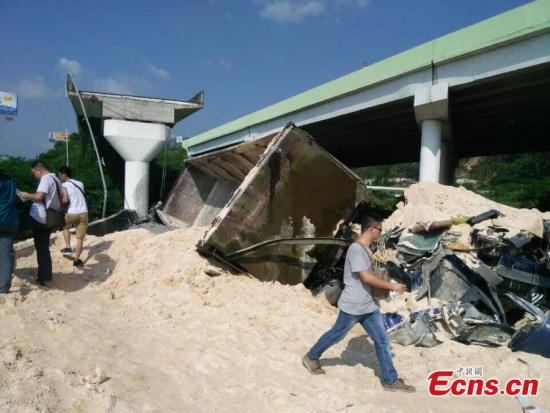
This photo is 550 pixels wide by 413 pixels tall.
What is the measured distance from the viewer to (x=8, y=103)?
12648 mm

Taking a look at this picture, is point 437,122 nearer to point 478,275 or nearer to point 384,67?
point 384,67

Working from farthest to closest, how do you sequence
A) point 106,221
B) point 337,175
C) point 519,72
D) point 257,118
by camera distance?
point 257,118 → point 106,221 → point 519,72 → point 337,175

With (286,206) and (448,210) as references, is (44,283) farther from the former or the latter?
(448,210)

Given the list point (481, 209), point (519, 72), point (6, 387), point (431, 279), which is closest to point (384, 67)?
point (519, 72)

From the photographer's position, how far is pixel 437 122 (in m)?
11.4

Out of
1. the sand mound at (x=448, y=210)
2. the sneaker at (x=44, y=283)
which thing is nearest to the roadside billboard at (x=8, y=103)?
the sneaker at (x=44, y=283)

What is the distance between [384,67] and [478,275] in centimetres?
780

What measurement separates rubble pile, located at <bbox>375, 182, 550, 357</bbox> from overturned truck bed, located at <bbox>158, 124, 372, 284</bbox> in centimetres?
99

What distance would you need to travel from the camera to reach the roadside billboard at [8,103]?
12469 millimetres

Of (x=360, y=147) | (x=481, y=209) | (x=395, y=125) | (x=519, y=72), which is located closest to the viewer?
(x=481, y=209)

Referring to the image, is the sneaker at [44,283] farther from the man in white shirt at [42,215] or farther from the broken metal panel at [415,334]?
the broken metal panel at [415,334]

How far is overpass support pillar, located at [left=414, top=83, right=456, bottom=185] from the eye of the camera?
10242 mm

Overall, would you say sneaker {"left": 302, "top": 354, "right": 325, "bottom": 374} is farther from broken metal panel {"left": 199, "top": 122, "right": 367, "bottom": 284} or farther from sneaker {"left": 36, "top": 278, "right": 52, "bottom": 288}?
Answer: sneaker {"left": 36, "top": 278, "right": 52, "bottom": 288}

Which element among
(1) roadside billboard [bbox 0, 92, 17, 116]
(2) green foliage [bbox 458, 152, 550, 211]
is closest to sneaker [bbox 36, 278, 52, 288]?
(1) roadside billboard [bbox 0, 92, 17, 116]
